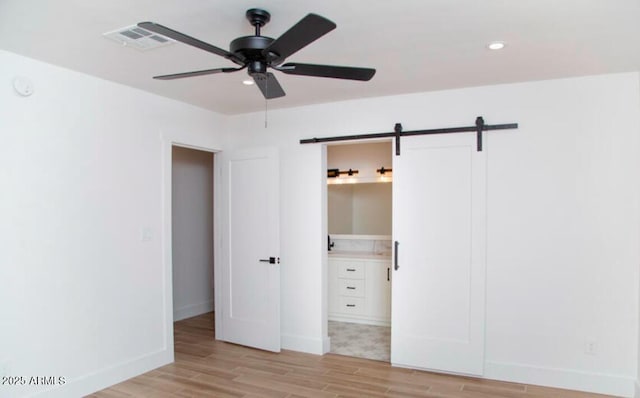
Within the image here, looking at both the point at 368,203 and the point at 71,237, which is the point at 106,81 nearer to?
the point at 71,237

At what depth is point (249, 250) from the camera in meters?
4.48

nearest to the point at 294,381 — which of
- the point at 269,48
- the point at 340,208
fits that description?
the point at 269,48

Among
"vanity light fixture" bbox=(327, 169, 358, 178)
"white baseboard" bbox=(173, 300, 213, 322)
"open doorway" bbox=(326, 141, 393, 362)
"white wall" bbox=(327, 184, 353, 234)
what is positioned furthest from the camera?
"white wall" bbox=(327, 184, 353, 234)

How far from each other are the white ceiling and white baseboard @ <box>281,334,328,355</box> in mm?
2549

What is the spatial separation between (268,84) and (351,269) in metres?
3.40

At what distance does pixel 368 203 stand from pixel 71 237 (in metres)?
4.57

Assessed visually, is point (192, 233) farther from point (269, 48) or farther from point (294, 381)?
point (269, 48)

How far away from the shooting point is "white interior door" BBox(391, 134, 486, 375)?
366 centimetres

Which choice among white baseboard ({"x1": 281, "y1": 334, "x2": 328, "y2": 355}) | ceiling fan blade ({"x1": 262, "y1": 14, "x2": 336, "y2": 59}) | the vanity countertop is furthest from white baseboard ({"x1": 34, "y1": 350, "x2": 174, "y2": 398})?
ceiling fan blade ({"x1": 262, "y1": 14, "x2": 336, "y2": 59})

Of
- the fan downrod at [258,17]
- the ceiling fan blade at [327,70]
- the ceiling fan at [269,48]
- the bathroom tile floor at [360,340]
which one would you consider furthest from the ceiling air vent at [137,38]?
the bathroom tile floor at [360,340]

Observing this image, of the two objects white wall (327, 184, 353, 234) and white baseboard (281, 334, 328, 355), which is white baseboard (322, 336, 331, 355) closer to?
white baseboard (281, 334, 328, 355)

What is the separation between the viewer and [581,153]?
3400 millimetres

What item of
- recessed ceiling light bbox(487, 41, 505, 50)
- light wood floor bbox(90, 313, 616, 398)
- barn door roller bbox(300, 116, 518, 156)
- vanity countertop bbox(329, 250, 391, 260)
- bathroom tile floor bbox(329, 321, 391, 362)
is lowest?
bathroom tile floor bbox(329, 321, 391, 362)

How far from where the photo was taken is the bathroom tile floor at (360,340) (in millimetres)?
4227
